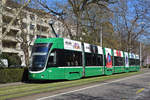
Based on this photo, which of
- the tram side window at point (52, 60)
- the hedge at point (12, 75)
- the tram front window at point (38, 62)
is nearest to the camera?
the tram front window at point (38, 62)

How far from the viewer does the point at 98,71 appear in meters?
22.7

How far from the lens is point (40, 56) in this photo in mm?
15586

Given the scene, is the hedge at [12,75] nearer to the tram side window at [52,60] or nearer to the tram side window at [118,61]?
the tram side window at [52,60]

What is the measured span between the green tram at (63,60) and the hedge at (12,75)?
209 centimetres

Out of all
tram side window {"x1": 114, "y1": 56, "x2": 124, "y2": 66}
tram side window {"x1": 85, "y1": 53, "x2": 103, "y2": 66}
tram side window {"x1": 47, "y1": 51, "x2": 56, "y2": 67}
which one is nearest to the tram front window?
tram side window {"x1": 47, "y1": 51, "x2": 56, "y2": 67}

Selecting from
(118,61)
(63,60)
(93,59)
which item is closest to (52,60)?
(63,60)

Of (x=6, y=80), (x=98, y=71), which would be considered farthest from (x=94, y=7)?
(x=6, y=80)

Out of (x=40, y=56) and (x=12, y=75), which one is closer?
(x=40, y=56)

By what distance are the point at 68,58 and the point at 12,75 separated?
4663 mm

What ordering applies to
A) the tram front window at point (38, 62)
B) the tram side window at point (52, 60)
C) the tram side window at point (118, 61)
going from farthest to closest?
the tram side window at point (118, 61)
the tram side window at point (52, 60)
the tram front window at point (38, 62)

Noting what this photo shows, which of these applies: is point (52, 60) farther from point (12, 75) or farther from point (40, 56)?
point (12, 75)

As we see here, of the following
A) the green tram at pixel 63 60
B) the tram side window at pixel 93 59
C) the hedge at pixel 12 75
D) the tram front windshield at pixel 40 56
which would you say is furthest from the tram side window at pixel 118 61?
the tram front windshield at pixel 40 56

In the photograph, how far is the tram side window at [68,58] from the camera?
16297mm

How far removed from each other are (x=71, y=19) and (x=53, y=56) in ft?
44.6
